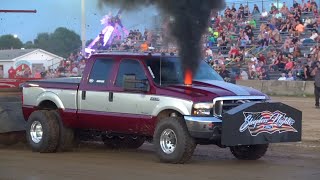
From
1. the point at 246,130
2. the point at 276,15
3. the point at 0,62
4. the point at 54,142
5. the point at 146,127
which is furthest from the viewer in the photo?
the point at 276,15

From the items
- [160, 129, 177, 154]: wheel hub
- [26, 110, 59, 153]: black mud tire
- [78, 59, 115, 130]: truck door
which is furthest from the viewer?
[26, 110, 59, 153]: black mud tire

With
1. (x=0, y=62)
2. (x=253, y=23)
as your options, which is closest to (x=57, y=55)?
(x=0, y=62)

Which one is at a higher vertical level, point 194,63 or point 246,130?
point 194,63

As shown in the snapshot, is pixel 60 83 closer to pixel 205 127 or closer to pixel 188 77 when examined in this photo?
pixel 188 77

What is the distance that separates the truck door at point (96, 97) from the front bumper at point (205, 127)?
1917 millimetres

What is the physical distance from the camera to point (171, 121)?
9500mm

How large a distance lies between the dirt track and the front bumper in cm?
51

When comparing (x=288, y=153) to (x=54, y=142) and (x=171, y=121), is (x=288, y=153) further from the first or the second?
(x=54, y=142)

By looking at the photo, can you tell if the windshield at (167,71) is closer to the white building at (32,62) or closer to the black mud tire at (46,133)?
the black mud tire at (46,133)

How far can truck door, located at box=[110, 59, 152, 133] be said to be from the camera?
10.1 meters

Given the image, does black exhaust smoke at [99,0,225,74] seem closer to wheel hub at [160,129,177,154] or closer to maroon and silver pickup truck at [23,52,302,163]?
maroon and silver pickup truck at [23,52,302,163]

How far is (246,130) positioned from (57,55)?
1782cm

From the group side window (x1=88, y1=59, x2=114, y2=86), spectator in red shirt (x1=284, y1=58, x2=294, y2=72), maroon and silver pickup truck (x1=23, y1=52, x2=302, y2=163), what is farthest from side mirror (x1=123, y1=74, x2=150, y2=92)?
spectator in red shirt (x1=284, y1=58, x2=294, y2=72)

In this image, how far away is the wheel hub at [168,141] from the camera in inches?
376
